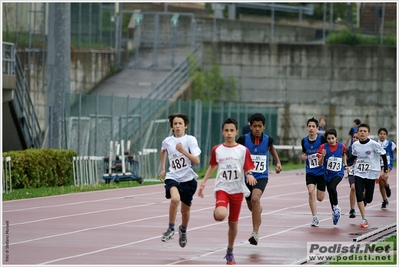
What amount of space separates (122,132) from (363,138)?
51.9 ft

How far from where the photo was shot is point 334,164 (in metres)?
18.8

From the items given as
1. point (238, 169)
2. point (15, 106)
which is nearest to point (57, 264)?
point (238, 169)

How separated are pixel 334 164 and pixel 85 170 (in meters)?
12.3

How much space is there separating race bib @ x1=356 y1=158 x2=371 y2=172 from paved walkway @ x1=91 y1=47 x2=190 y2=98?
24.5 m

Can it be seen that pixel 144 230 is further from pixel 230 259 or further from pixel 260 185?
pixel 230 259

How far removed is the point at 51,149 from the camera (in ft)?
94.4

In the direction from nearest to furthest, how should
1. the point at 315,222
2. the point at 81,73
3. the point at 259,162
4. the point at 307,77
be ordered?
the point at 259,162 < the point at 315,222 < the point at 81,73 < the point at 307,77

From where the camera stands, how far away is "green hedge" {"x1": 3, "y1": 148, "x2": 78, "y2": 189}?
88.4ft

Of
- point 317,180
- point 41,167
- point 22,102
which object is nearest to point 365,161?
point 317,180

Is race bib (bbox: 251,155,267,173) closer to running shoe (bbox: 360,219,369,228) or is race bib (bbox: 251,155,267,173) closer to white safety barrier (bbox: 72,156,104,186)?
running shoe (bbox: 360,219,369,228)

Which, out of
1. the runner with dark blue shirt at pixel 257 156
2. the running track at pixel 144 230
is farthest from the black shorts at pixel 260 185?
the running track at pixel 144 230

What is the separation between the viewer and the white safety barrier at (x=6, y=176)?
25.5 metres

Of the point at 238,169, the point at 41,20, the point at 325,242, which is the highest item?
the point at 41,20

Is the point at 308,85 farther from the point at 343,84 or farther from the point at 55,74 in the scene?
the point at 55,74
